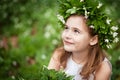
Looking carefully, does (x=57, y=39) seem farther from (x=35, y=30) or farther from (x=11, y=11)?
(x=11, y=11)

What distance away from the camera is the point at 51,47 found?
6.48 m

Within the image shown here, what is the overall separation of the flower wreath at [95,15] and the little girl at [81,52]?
0.02m

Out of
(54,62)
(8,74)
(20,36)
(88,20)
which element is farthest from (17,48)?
(88,20)

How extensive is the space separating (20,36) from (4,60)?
106cm

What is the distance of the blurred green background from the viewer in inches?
232

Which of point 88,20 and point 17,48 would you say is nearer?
point 88,20

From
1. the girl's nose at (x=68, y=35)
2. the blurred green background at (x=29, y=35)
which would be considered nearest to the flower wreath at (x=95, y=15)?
the girl's nose at (x=68, y=35)

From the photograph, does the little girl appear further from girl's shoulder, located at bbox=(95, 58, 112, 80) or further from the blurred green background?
the blurred green background

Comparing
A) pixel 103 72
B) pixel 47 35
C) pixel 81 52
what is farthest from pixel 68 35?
pixel 47 35

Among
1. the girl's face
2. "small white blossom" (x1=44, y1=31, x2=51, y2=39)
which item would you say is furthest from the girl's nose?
"small white blossom" (x1=44, y1=31, x2=51, y2=39)

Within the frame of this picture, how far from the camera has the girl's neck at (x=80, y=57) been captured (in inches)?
154

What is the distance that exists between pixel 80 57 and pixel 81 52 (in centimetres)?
7

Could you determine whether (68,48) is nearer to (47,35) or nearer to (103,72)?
(103,72)

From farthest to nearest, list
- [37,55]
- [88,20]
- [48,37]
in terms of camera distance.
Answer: [48,37], [37,55], [88,20]
